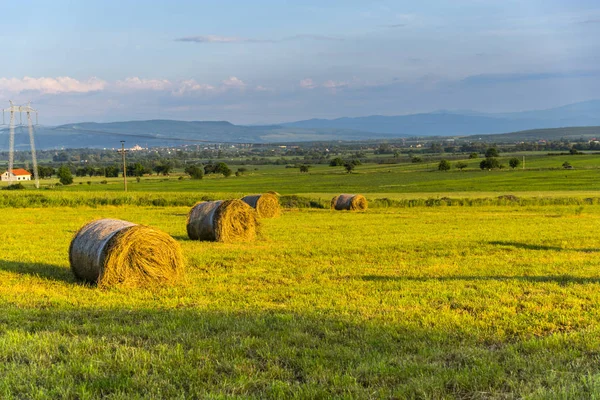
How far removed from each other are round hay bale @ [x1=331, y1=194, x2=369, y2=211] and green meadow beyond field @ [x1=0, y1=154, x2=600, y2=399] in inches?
830

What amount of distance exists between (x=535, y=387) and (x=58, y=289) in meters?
9.40

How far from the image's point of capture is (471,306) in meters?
9.86

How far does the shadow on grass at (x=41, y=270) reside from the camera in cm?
1333

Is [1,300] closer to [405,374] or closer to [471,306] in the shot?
[405,374]

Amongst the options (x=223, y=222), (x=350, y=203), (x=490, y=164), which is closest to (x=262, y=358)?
(x=223, y=222)

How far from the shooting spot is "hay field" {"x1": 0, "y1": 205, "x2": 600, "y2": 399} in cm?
613

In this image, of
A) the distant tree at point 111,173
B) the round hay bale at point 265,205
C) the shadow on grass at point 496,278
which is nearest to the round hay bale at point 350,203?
the round hay bale at point 265,205

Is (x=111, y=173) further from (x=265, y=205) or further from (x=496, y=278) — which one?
(x=496, y=278)

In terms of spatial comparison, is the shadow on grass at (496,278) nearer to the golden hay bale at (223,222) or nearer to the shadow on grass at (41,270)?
the shadow on grass at (41,270)

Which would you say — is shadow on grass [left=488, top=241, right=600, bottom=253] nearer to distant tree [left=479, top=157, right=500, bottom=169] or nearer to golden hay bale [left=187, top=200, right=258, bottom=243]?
golden hay bale [left=187, top=200, right=258, bottom=243]

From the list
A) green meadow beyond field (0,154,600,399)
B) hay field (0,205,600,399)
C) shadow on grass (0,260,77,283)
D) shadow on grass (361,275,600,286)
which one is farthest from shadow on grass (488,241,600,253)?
shadow on grass (0,260,77,283)

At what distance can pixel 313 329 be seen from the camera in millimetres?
8352


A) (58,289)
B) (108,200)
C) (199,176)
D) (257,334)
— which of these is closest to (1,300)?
(58,289)

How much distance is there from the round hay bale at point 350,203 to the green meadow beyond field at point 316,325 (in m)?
21.1
